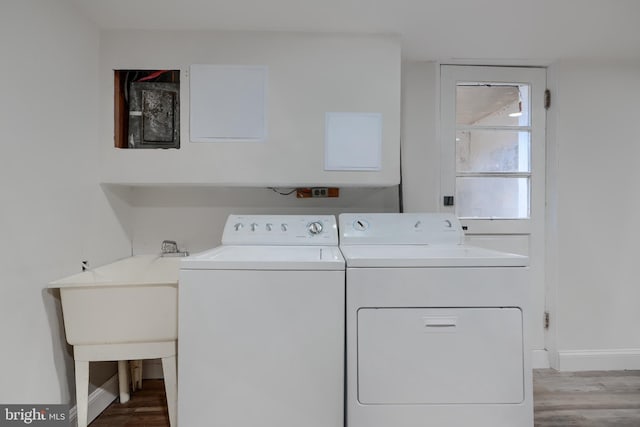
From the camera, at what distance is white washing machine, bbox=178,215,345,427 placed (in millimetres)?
1338

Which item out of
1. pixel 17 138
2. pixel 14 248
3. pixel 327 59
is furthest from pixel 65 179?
pixel 327 59

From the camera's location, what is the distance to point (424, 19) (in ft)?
5.76

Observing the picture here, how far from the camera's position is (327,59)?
185 centimetres

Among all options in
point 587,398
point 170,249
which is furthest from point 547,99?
point 170,249

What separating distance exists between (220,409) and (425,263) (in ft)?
3.21

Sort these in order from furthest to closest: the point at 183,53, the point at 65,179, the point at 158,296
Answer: the point at 183,53 < the point at 65,179 < the point at 158,296

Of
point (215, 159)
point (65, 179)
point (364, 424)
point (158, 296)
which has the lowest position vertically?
point (364, 424)

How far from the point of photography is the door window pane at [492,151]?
2312mm

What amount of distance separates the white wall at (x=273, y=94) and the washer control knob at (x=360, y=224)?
386mm

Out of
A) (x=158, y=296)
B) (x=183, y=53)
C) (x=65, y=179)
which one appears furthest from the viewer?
(x=183, y=53)

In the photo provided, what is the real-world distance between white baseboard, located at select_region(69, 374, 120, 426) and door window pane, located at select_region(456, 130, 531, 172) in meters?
2.42

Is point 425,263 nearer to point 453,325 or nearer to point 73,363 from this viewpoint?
point 453,325

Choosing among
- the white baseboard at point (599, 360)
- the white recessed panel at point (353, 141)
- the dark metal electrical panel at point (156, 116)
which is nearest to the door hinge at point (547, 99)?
the white recessed panel at point (353, 141)

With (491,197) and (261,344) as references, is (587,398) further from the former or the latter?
(261,344)
